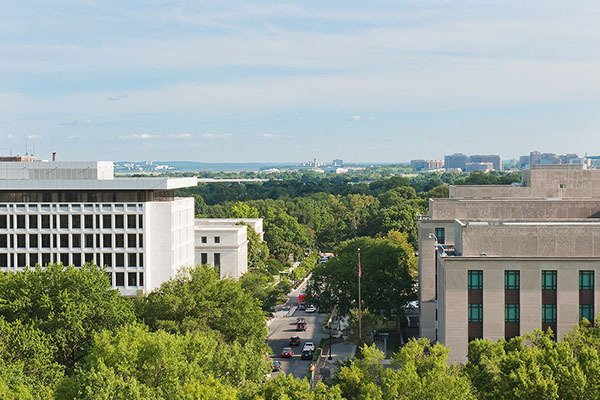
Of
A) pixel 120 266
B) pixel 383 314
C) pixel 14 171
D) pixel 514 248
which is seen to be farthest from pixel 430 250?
pixel 14 171

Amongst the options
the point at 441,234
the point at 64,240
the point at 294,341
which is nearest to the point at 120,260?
the point at 64,240

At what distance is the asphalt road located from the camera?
83812 mm

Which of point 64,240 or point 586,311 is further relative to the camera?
point 64,240

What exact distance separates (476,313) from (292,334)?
43.0 m

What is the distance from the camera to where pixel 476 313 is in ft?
209

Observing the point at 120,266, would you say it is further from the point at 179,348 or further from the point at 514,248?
the point at 514,248

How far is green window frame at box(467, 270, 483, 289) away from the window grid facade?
45551 mm

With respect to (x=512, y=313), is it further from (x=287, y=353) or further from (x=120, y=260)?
(x=120, y=260)

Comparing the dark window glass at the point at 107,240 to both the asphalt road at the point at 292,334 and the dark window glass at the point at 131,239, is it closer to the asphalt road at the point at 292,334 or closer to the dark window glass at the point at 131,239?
the dark window glass at the point at 131,239

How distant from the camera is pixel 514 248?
→ 64625 mm

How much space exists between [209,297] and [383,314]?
3264 cm

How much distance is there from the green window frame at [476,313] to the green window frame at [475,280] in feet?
5.28

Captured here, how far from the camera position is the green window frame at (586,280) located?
63.1m

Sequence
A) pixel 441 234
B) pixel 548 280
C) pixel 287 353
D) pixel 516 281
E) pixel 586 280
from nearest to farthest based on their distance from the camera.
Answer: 1. pixel 586 280
2. pixel 548 280
3. pixel 516 281
4. pixel 441 234
5. pixel 287 353
